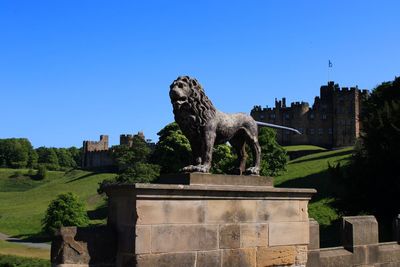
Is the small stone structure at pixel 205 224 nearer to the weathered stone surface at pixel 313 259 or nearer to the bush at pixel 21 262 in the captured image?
the weathered stone surface at pixel 313 259

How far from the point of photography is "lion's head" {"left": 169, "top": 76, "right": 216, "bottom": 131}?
8344 mm

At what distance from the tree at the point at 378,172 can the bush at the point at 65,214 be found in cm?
3032

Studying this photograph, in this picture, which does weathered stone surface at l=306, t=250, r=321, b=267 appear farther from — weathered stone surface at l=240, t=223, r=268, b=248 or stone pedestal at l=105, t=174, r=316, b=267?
weathered stone surface at l=240, t=223, r=268, b=248

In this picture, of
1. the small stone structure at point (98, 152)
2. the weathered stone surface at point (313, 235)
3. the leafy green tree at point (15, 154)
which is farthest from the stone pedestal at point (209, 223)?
the leafy green tree at point (15, 154)

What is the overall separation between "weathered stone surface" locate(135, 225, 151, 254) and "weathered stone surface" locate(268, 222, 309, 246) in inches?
94.4

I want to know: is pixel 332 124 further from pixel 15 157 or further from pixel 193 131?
pixel 193 131

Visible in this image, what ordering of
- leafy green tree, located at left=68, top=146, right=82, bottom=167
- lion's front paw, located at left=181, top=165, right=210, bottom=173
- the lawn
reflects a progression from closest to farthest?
1. lion's front paw, located at left=181, top=165, right=210, bottom=173
2. the lawn
3. leafy green tree, located at left=68, top=146, right=82, bottom=167

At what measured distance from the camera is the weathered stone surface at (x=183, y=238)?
725 cm

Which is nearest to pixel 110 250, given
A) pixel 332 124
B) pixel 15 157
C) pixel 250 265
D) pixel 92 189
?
pixel 250 265

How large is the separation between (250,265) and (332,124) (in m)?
103

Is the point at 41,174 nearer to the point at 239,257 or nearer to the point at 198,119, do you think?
the point at 198,119

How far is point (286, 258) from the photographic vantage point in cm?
902

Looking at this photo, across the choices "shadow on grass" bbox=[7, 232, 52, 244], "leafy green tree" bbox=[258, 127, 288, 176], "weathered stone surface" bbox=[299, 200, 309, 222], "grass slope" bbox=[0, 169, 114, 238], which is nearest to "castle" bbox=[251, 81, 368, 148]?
"grass slope" bbox=[0, 169, 114, 238]

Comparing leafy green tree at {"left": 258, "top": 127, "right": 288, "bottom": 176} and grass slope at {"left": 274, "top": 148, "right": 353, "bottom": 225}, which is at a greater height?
leafy green tree at {"left": 258, "top": 127, "right": 288, "bottom": 176}
